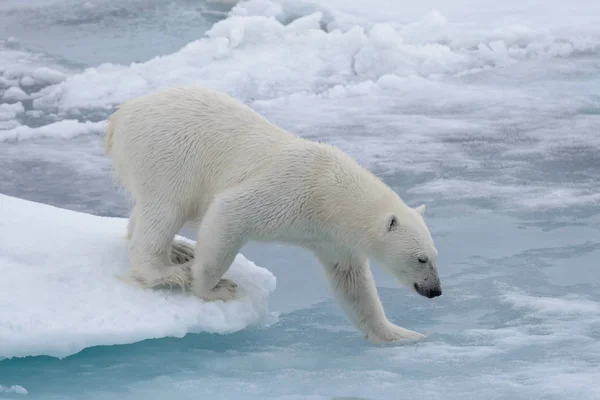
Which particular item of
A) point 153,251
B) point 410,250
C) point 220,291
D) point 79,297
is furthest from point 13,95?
point 410,250

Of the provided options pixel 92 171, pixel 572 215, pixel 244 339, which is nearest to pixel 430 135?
pixel 572 215

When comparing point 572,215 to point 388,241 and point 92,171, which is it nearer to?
point 388,241

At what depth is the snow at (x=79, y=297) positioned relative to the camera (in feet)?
13.3

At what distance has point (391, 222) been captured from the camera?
4305 mm

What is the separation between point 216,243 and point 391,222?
818 millimetres

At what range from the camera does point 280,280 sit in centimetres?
588

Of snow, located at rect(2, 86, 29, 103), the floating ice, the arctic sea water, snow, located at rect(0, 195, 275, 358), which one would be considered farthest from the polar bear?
snow, located at rect(2, 86, 29, 103)

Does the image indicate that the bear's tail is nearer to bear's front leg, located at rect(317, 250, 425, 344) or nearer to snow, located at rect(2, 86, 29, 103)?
bear's front leg, located at rect(317, 250, 425, 344)

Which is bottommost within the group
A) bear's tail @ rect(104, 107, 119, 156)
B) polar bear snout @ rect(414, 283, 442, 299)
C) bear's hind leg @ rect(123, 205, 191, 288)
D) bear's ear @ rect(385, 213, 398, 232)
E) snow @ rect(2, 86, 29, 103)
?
snow @ rect(2, 86, 29, 103)

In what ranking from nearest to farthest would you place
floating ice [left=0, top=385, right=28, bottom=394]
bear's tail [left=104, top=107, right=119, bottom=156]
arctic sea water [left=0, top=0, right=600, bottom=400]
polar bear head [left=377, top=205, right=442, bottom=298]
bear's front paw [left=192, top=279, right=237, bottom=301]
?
floating ice [left=0, top=385, right=28, bottom=394] → arctic sea water [left=0, top=0, right=600, bottom=400] → polar bear head [left=377, top=205, right=442, bottom=298] → bear's front paw [left=192, top=279, right=237, bottom=301] → bear's tail [left=104, top=107, right=119, bottom=156]

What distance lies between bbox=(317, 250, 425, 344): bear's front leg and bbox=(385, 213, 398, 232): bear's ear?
1.50 ft

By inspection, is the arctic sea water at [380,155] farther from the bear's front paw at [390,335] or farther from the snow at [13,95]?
the bear's front paw at [390,335]

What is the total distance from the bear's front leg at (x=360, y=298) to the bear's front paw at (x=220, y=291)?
1.54 ft

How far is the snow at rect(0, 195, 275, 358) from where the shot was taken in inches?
160
